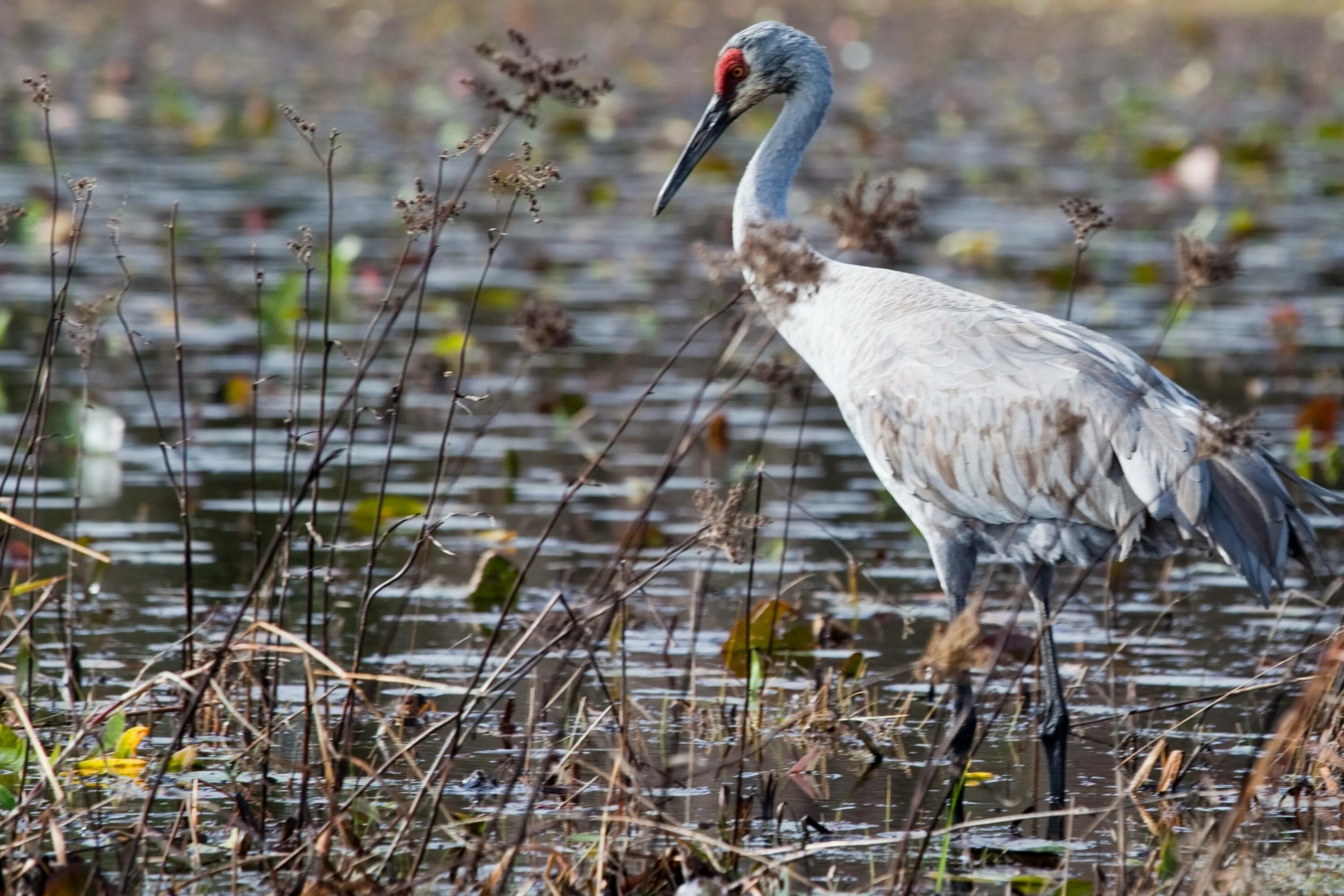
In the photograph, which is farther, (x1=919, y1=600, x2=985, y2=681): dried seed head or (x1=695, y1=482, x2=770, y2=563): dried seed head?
(x1=695, y1=482, x2=770, y2=563): dried seed head

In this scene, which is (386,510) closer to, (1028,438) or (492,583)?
(492,583)

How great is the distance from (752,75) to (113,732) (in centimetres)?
285

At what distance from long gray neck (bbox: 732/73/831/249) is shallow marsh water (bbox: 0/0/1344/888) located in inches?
31.5

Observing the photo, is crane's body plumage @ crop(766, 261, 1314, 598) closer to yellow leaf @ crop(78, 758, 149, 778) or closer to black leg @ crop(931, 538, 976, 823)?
black leg @ crop(931, 538, 976, 823)

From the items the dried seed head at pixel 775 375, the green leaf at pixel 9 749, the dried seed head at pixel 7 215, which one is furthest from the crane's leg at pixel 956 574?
the dried seed head at pixel 7 215

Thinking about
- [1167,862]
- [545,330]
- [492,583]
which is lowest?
[1167,862]

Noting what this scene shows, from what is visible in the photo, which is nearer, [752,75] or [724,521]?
[724,521]

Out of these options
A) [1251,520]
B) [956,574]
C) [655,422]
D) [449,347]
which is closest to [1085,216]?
[1251,520]

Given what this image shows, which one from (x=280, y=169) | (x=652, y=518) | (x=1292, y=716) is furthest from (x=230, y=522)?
(x=280, y=169)

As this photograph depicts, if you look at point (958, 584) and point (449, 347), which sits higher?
point (449, 347)

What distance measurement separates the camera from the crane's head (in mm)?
6430

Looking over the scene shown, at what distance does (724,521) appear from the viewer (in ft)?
13.6

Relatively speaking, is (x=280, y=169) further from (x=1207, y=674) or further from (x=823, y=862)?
(x=823, y=862)

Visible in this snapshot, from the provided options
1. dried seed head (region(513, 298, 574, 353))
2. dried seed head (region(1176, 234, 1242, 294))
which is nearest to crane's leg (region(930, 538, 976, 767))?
dried seed head (region(1176, 234, 1242, 294))
